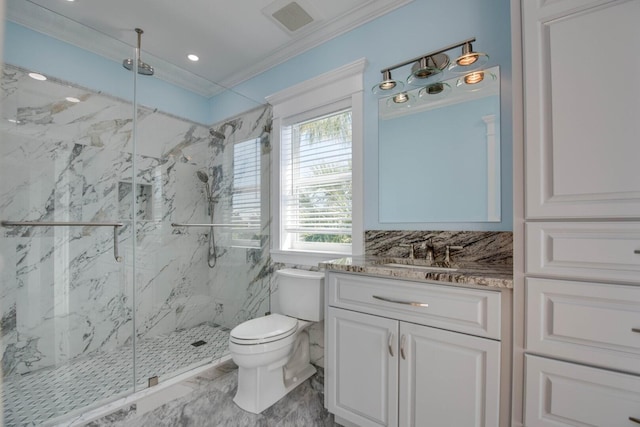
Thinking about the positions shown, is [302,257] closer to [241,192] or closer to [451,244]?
[241,192]

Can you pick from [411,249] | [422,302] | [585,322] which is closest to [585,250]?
[585,322]

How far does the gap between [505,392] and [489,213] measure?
89cm

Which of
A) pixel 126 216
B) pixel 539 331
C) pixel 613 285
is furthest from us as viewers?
pixel 126 216

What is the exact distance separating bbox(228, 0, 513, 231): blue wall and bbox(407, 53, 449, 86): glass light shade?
0.42ft

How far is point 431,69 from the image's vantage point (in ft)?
5.85

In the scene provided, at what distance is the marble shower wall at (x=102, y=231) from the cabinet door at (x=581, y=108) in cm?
213

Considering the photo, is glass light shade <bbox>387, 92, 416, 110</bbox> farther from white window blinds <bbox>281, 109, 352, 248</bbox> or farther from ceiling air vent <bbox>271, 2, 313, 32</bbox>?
ceiling air vent <bbox>271, 2, 313, 32</bbox>

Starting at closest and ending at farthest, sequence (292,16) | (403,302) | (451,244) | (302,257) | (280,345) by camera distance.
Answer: (403,302) → (451,244) → (280,345) → (292,16) → (302,257)

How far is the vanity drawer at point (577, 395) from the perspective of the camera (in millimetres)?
987

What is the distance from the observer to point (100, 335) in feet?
7.62

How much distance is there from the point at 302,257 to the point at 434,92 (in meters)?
1.54

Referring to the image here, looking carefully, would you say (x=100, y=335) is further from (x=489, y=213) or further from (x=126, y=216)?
(x=489, y=213)

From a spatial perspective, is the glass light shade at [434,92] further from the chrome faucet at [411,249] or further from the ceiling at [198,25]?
the chrome faucet at [411,249]

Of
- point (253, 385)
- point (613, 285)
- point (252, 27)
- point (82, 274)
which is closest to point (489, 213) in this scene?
point (613, 285)
